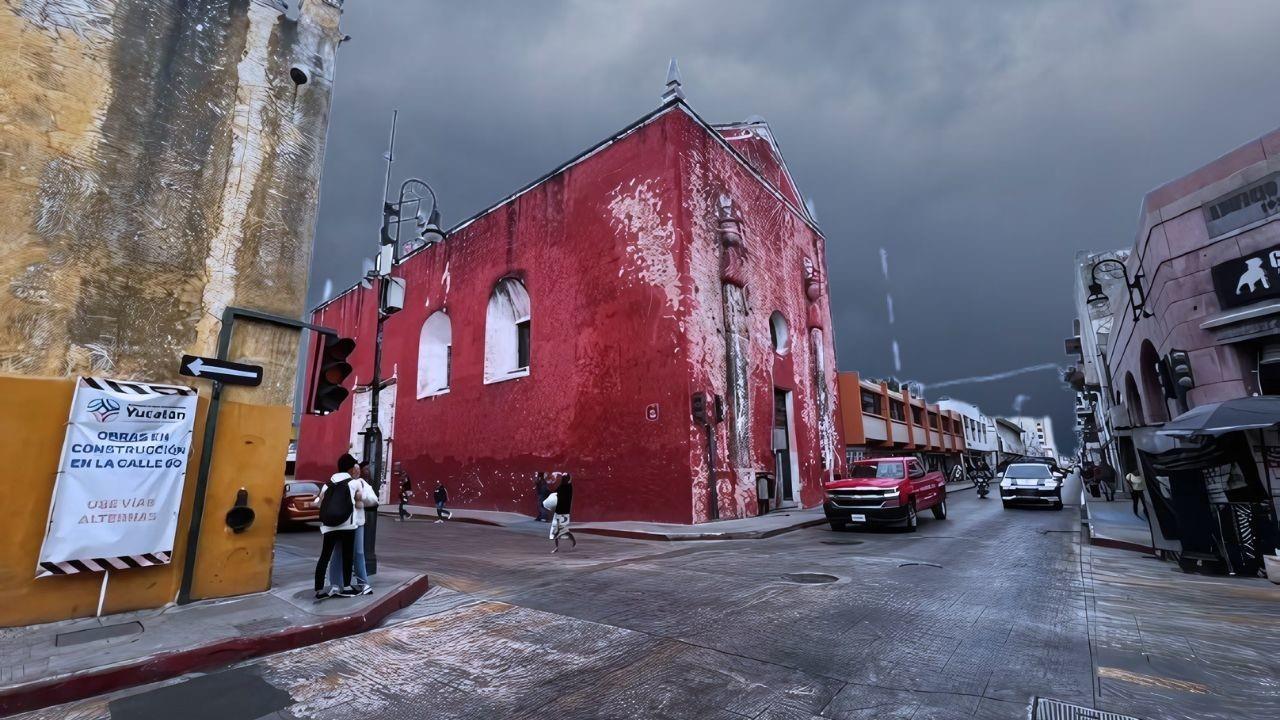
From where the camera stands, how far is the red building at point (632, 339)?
16781mm

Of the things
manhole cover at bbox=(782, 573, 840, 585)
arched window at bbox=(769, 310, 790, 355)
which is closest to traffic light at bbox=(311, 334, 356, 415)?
manhole cover at bbox=(782, 573, 840, 585)

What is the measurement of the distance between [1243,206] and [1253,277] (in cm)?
135

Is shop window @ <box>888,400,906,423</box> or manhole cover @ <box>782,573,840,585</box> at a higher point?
shop window @ <box>888,400,906,423</box>

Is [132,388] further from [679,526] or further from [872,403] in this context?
[872,403]

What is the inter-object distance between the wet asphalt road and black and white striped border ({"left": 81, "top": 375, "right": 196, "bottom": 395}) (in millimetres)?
3199

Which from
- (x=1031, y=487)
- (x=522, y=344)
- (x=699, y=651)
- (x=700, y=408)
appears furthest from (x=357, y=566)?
(x=1031, y=487)

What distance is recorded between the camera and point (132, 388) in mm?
5953

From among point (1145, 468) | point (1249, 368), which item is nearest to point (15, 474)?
point (1145, 468)

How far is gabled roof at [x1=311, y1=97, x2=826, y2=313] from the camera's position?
18.6m

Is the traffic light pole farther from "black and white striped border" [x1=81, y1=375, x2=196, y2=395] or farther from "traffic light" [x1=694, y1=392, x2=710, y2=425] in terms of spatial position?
"traffic light" [x1=694, y1=392, x2=710, y2=425]

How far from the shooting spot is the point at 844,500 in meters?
14.1

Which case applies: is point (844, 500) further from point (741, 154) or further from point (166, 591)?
point (741, 154)

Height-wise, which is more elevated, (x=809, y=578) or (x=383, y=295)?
(x=383, y=295)

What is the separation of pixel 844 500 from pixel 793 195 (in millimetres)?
17457
